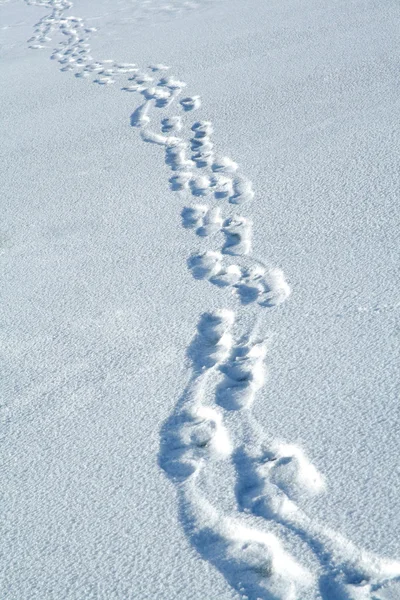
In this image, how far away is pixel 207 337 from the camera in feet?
6.11

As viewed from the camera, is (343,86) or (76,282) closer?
(76,282)

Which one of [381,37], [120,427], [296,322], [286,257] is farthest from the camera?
[381,37]

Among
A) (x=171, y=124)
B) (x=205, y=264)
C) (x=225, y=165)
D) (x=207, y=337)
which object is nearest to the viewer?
(x=207, y=337)

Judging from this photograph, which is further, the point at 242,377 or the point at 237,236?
the point at 237,236

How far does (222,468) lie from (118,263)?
0.98m

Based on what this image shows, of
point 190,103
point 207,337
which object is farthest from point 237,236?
point 190,103

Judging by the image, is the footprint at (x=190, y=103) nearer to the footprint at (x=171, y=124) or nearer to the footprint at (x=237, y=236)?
the footprint at (x=171, y=124)

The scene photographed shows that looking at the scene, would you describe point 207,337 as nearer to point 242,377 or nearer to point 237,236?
point 242,377

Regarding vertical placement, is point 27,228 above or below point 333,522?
below

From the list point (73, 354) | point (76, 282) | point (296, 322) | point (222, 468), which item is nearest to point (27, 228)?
point (76, 282)

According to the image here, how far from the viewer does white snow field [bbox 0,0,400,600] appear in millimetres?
1306

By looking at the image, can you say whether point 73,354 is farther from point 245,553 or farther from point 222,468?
point 245,553

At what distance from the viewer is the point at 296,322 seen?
Result: 6.08 ft

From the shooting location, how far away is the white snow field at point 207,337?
1306 millimetres
